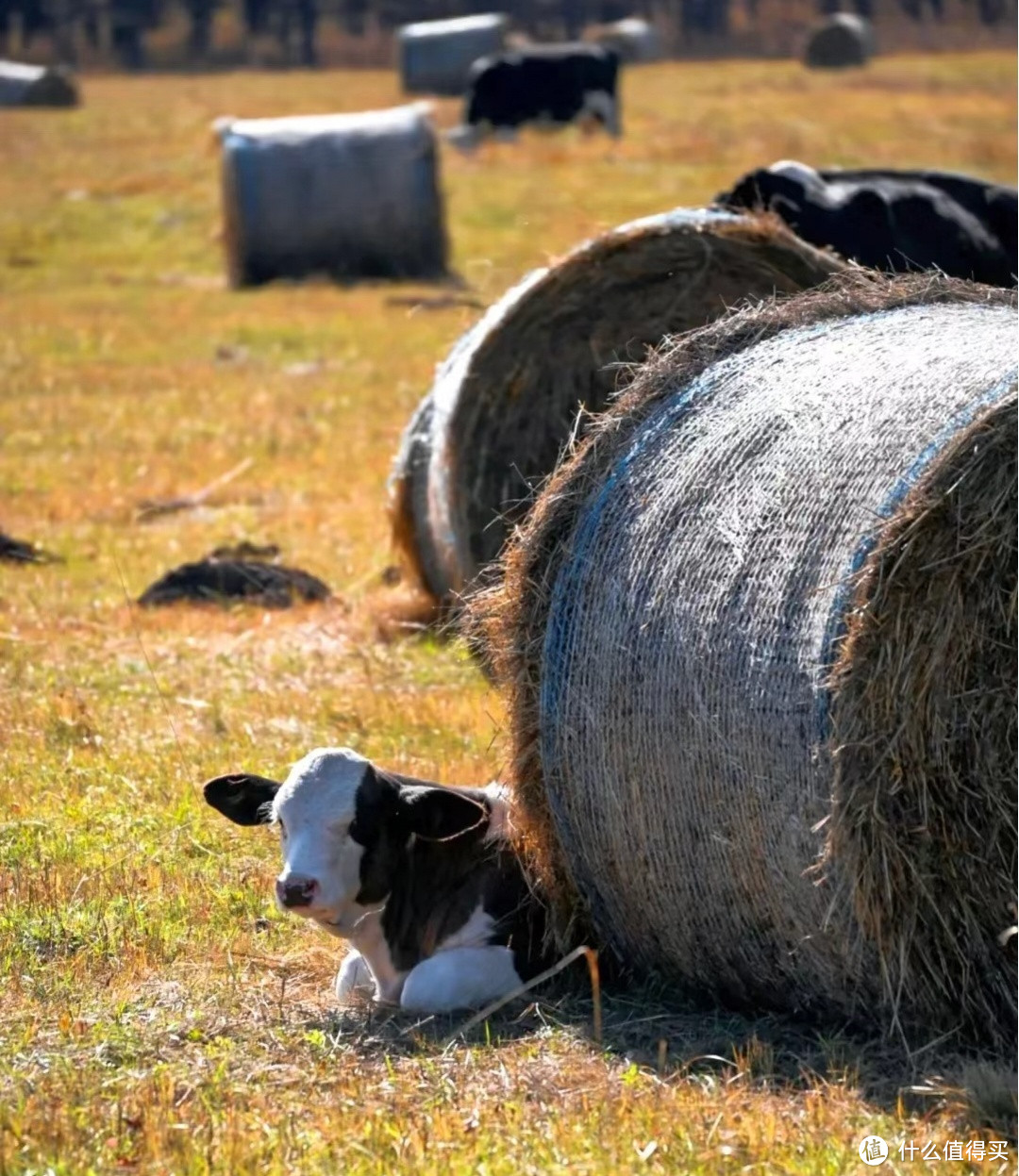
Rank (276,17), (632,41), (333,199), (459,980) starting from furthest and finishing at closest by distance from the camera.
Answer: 1. (276,17)
2. (632,41)
3. (333,199)
4. (459,980)

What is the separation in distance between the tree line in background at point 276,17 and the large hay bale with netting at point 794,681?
55996 mm

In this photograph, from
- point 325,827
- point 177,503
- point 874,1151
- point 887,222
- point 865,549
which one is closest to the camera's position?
point 874,1151

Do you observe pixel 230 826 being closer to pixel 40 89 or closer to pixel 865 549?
pixel 865 549

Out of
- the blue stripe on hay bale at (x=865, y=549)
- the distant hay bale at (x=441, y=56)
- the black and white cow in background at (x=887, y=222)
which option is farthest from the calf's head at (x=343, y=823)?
the distant hay bale at (x=441, y=56)

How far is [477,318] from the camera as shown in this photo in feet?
33.4

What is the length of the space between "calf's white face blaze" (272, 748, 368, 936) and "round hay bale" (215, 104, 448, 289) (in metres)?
18.3

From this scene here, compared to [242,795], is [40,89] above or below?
below

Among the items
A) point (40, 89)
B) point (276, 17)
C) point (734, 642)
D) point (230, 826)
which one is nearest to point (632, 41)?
point (276, 17)

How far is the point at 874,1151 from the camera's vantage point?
14.6ft

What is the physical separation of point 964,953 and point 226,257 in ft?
64.6

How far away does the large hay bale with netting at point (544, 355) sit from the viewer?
944 centimetres

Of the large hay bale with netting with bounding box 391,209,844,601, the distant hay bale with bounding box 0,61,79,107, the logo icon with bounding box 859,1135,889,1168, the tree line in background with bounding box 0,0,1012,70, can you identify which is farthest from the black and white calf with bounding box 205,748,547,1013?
the tree line in background with bounding box 0,0,1012,70

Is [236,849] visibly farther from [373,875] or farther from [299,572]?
[299,572]

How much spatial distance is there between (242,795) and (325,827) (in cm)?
41
